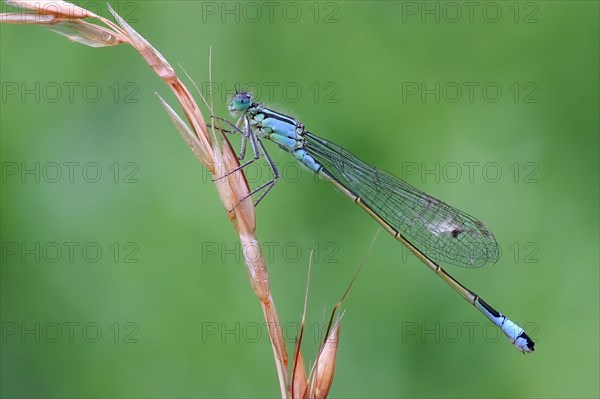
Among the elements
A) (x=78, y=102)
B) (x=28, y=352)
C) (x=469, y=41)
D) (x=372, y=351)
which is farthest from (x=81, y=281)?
(x=469, y=41)

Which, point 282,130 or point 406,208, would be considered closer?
point 282,130

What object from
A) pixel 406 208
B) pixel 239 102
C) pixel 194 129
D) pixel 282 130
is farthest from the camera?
pixel 406 208

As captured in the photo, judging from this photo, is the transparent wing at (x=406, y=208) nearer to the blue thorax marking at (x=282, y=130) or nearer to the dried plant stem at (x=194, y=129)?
the blue thorax marking at (x=282, y=130)

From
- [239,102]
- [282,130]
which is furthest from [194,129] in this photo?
[282,130]

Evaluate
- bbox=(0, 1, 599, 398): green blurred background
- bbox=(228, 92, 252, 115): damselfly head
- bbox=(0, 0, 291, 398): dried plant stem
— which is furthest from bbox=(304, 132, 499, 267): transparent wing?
bbox=(0, 0, 291, 398): dried plant stem

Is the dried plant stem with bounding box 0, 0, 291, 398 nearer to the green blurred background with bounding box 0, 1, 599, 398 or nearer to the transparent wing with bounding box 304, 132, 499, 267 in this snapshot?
the green blurred background with bounding box 0, 1, 599, 398

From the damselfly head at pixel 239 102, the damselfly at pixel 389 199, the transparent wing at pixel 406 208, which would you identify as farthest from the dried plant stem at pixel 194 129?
the transparent wing at pixel 406 208

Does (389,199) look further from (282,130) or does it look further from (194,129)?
(194,129)
